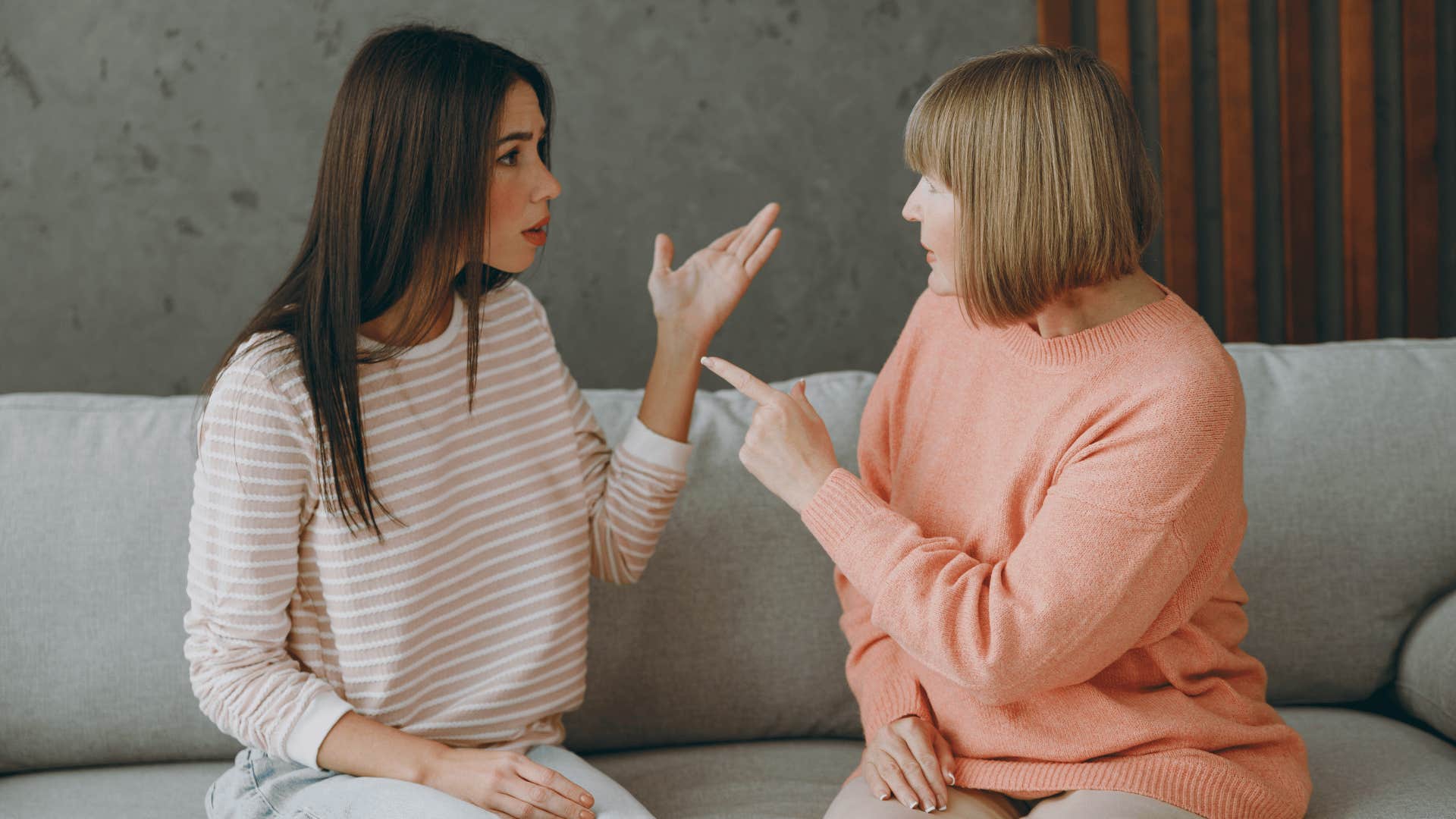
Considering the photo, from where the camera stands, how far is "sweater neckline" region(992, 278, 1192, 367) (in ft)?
3.59

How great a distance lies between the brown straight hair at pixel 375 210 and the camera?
3.79ft

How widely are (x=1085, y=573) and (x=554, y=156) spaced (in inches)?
47.5

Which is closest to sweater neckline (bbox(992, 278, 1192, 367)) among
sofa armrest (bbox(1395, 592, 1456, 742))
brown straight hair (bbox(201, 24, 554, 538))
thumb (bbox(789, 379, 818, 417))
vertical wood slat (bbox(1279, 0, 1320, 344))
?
thumb (bbox(789, 379, 818, 417))

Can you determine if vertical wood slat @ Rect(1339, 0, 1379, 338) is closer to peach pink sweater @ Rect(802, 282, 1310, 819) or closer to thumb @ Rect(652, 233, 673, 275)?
peach pink sweater @ Rect(802, 282, 1310, 819)

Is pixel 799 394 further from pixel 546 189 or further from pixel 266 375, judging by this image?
pixel 266 375

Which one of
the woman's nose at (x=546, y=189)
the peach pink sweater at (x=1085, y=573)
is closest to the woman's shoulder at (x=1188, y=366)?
the peach pink sweater at (x=1085, y=573)

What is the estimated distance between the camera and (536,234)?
1.29 meters

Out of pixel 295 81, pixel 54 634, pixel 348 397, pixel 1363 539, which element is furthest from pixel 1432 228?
pixel 54 634

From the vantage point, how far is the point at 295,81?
1.83 metres

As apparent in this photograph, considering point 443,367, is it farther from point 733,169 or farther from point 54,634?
point 733,169

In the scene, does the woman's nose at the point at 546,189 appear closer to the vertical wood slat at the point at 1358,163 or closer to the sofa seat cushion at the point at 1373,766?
the sofa seat cushion at the point at 1373,766

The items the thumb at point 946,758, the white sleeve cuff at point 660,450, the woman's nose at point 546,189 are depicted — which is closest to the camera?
the thumb at point 946,758

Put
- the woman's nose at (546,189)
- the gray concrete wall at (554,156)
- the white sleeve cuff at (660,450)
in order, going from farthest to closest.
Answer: the gray concrete wall at (554,156)
the white sleeve cuff at (660,450)
the woman's nose at (546,189)

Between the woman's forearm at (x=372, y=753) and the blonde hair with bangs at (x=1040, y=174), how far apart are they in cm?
73
